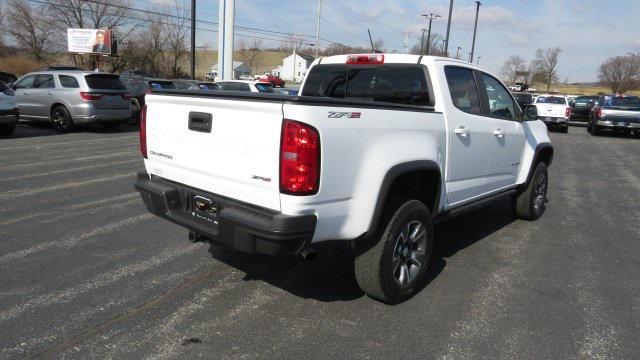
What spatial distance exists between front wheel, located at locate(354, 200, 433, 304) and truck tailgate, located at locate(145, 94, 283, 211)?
920 millimetres

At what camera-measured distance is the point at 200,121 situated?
3.40m

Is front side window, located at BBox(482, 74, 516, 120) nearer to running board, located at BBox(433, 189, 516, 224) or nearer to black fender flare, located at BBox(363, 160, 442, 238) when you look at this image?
running board, located at BBox(433, 189, 516, 224)

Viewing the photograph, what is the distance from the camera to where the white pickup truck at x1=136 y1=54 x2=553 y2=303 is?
2.91m

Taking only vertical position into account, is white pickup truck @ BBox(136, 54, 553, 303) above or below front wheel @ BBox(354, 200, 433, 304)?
above

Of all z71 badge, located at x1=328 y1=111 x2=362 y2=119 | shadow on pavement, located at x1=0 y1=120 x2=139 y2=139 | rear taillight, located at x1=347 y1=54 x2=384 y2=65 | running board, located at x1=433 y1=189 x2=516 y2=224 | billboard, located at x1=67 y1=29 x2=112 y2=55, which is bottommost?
shadow on pavement, located at x1=0 y1=120 x2=139 y2=139

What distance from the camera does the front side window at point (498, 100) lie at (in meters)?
5.09

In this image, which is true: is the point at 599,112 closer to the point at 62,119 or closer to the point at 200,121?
the point at 62,119

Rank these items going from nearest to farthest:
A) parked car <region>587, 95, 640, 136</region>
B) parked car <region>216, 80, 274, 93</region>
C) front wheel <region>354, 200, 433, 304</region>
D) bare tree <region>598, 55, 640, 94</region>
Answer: front wheel <region>354, 200, 433, 304</region>, parked car <region>216, 80, 274, 93</region>, parked car <region>587, 95, 640, 136</region>, bare tree <region>598, 55, 640, 94</region>

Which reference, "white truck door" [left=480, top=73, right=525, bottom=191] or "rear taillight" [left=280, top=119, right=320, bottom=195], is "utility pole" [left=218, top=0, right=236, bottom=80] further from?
"rear taillight" [left=280, top=119, right=320, bottom=195]

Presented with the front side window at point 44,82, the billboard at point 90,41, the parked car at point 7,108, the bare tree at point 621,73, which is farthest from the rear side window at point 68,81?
the bare tree at point 621,73

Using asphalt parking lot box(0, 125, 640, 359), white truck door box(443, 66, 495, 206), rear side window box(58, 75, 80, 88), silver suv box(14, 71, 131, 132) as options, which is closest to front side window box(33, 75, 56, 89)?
silver suv box(14, 71, 131, 132)

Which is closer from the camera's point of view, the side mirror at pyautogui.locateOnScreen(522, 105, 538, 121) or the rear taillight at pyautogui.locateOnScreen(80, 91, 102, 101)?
the side mirror at pyautogui.locateOnScreen(522, 105, 538, 121)

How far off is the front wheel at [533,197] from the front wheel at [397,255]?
8.91ft

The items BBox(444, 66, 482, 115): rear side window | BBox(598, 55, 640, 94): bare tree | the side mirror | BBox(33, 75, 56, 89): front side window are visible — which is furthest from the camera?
BBox(598, 55, 640, 94): bare tree
